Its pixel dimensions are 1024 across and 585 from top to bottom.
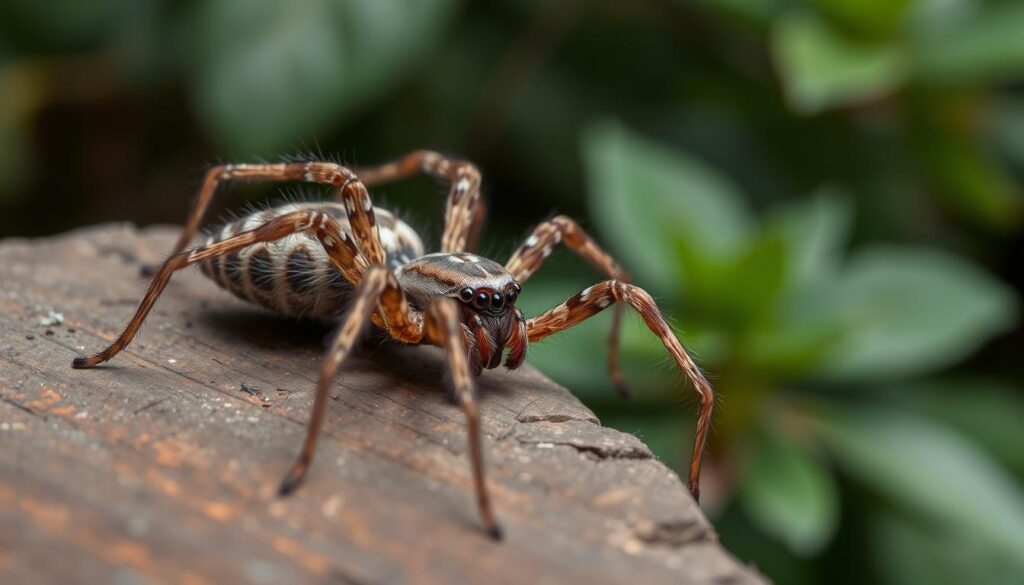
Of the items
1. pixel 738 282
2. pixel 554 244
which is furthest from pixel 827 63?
pixel 554 244

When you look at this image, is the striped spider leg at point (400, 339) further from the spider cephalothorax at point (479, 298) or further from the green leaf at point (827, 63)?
the green leaf at point (827, 63)

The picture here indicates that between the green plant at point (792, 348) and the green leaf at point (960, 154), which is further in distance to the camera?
the green leaf at point (960, 154)

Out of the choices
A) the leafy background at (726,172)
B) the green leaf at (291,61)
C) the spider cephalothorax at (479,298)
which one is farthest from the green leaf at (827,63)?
the spider cephalothorax at (479,298)

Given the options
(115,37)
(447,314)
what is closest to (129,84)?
(115,37)

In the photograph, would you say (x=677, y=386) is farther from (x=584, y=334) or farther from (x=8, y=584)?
(x=8, y=584)

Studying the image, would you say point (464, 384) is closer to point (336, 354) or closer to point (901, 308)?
point (336, 354)

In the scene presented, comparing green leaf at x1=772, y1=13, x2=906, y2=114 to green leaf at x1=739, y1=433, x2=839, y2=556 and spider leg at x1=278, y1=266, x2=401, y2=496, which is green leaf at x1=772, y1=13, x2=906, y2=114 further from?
spider leg at x1=278, y1=266, x2=401, y2=496
